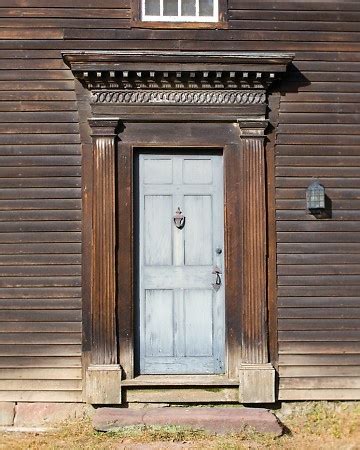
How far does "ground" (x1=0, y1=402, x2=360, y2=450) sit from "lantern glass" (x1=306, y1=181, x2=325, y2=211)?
2154 mm

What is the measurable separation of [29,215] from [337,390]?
372cm

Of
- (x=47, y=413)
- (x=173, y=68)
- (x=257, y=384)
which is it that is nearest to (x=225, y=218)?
(x=173, y=68)

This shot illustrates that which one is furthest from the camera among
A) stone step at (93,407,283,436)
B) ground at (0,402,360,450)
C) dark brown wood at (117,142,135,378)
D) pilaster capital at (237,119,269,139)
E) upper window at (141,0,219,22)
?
upper window at (141,0,219,22)

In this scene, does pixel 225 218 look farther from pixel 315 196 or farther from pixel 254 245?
pixel 315 196

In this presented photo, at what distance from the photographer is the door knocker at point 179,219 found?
21.7 ft

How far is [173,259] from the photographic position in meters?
6.62

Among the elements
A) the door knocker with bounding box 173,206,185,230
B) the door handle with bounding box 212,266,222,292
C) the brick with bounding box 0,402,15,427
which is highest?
the door knocker with bounding box 173,206,185,230

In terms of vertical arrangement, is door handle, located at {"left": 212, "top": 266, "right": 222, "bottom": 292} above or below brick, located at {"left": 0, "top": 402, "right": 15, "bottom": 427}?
above

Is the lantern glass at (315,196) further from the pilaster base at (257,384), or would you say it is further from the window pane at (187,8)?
the window pane at (187,8)

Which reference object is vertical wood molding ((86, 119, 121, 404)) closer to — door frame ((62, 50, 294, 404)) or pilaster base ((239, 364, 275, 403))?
door frame ((62, 50, 294, 404))

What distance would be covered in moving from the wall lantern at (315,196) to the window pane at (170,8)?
237 centimetres

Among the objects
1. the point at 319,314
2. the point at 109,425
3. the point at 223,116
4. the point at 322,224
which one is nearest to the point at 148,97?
the point at 223,116

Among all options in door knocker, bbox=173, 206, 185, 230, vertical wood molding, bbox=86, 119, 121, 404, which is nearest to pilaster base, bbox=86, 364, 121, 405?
vertical wood molding, bbox=86, 119, 121, 404

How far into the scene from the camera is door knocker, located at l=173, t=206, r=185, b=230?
260 inches
